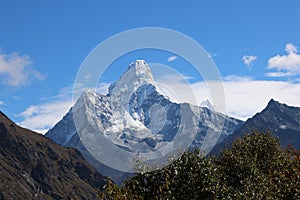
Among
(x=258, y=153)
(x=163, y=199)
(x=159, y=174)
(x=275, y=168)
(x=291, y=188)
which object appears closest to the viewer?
(x=163, y=199)

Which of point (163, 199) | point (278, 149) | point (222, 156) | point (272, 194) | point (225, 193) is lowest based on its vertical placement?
point (163, 199)

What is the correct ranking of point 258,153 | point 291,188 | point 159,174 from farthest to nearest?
1. point 258,153
2. point 291,188
3. point 159,174

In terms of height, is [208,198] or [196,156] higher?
[196,156]

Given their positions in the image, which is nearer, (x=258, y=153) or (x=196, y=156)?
(x=196, y=156)

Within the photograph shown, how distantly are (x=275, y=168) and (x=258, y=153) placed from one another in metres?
6.10

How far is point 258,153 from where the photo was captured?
7156 cm

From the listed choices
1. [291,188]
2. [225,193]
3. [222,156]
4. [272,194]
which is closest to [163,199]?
[225,193]

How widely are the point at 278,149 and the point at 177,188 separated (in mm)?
35420

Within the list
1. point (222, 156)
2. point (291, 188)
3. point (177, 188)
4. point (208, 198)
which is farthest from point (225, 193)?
point (222, 156)

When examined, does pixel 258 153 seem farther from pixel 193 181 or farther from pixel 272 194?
pixel 193 181

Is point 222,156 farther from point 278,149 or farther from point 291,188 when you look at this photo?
point 291,188

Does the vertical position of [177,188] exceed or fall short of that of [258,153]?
it falls short

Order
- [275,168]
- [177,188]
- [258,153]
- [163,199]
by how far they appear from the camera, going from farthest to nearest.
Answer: [258,153] < [275,168] < [177,188] < [163,199]

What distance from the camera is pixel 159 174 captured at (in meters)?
45.5
